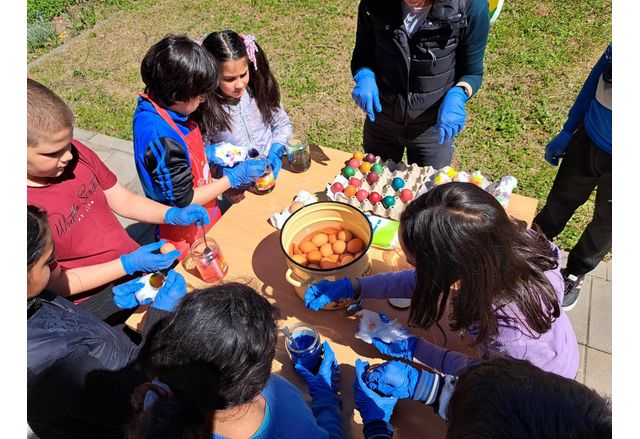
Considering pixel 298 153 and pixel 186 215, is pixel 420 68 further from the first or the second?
pixel 186 215

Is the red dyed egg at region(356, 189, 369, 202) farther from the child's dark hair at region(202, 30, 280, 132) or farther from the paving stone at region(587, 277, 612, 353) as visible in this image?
the paving stone at region(587, 277, 612, 353)

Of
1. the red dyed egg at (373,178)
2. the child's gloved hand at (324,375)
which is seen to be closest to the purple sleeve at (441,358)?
the child's gloved hand at (324,375)

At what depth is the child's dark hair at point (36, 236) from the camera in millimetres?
1336

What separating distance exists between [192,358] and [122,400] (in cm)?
61

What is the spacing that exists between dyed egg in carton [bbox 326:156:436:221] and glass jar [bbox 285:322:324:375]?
0.70 meters

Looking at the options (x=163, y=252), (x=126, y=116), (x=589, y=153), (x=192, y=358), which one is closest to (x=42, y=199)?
(x=163, y=252)

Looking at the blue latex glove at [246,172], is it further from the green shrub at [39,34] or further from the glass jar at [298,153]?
A: the green shrub at [39,34]

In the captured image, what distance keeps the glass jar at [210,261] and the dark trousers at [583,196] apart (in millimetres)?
1943

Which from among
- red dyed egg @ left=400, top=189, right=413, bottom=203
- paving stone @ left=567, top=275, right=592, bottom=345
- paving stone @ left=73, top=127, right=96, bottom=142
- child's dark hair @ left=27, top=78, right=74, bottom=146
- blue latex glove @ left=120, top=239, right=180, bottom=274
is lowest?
paving stone @ left=567, top=275, right=592, bottom=345

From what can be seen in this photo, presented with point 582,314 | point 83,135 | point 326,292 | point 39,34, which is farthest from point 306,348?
point 39,34

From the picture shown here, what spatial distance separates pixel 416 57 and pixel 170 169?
1373mm

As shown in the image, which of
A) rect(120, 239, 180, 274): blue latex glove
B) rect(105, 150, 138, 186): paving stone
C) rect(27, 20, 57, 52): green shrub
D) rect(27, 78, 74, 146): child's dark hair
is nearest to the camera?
rect(27, 78, 74, 146): child's dark hair

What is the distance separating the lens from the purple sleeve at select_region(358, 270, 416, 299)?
162 cm

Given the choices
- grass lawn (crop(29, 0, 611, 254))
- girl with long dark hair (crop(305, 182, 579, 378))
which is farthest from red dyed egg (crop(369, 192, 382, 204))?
grass lawn (crop(29, 0, 611, 254))
